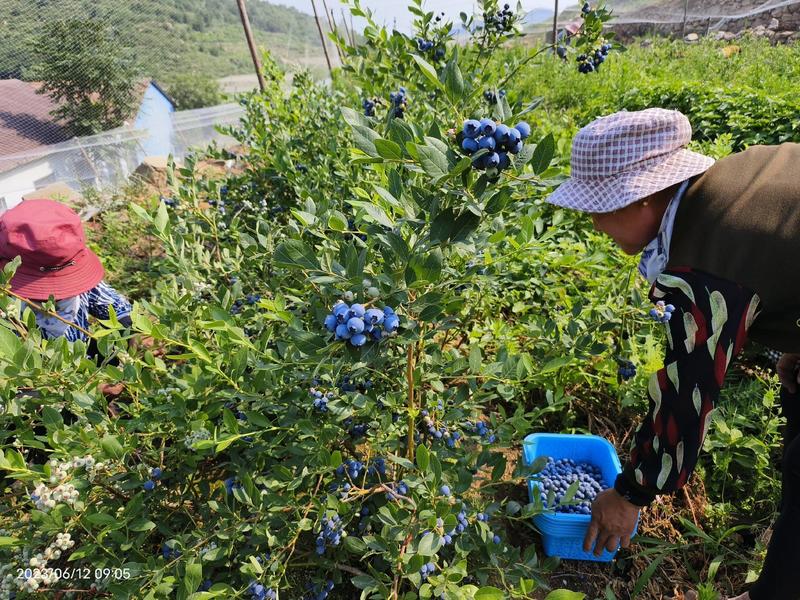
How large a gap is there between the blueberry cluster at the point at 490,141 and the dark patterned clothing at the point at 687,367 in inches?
20.5

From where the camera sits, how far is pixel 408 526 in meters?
1.17

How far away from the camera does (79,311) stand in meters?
2.08

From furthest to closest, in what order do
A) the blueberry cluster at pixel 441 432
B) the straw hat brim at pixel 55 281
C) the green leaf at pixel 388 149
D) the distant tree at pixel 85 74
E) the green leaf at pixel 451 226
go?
the distant tree at pixel 85 74
the straw hat brim at pixel 55 281
the blueberry cluster at pixel 441 432
the green leaf at pixel 451 226
the green leaf at pixel 388 149

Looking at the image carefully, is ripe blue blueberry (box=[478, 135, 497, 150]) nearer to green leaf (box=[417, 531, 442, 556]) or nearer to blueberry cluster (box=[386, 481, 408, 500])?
green leaf (box=[417, 531, 442, 556])

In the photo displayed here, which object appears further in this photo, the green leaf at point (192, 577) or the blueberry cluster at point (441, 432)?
the blueberry cluster at point (441, 432)

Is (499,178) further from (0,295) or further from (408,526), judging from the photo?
(0,295)

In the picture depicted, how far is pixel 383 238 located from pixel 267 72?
3.20 metres

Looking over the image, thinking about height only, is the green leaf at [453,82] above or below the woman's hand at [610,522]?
above

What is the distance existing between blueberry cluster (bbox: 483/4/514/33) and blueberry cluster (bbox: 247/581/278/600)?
84.7 inches

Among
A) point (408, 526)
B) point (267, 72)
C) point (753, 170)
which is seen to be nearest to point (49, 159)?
point (267, 72)

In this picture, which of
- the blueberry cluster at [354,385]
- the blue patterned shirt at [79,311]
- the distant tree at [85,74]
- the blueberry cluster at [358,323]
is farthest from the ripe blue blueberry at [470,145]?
the distant tree at [85,74]

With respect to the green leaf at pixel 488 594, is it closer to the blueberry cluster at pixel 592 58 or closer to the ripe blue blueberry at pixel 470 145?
the ripe blue blueberry at pixel 470 145

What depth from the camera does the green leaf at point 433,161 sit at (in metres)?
0.81

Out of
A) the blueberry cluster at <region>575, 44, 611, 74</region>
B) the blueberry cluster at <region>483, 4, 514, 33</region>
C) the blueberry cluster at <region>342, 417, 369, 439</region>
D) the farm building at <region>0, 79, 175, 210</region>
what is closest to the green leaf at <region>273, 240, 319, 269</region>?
the blueberry cluster at <region>342, 417, 369, 439</region>
